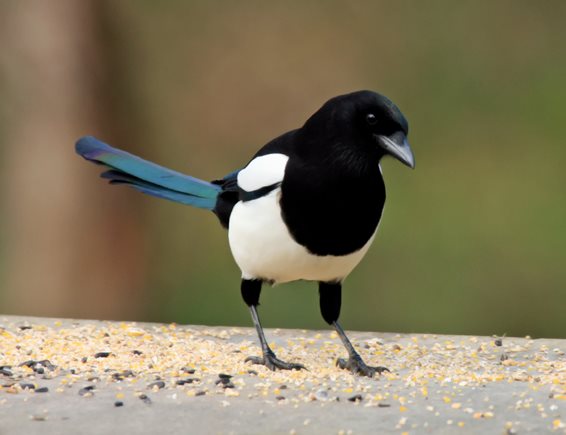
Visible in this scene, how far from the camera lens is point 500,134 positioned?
7422 millimetres

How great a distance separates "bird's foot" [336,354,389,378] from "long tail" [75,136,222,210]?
0.75 meters

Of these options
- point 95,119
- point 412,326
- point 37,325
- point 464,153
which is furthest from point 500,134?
point 37,325

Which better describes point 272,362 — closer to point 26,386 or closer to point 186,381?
point 186,381

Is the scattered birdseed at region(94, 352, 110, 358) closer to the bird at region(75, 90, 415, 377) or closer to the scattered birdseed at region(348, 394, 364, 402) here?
the bird at region(75, 90, 415, 377)

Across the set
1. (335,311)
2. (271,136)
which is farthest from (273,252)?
(271,136)

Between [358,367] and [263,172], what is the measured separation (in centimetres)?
59

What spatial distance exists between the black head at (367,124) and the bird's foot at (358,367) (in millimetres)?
564

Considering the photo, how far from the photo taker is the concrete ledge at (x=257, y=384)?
2.62 metres

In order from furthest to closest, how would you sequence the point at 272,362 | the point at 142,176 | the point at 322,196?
the point at 142,176 < the point at 272,362 < the point at 322,196

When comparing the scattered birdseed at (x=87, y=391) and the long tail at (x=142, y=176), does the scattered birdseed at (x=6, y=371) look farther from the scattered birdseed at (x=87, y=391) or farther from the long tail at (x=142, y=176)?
the long tail at (x=142, y=176)

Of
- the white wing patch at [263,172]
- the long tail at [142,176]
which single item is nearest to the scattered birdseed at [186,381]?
the white wing patch at [263,172]

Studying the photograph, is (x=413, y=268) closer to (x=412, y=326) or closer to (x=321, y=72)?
(x=412, y=326)

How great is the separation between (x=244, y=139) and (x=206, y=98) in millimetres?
423

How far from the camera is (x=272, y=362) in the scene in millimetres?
3316
